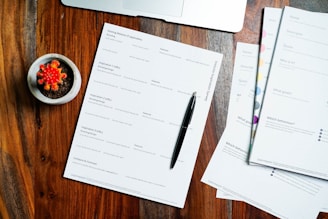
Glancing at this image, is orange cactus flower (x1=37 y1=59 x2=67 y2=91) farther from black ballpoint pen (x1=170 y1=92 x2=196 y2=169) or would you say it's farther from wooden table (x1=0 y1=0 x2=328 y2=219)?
black ballpoint pen (x1=170 y1=92 x2=196 y2=169)

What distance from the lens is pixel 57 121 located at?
727mm

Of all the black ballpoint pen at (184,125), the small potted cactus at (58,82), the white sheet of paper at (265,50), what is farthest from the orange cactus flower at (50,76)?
the white sheet of paper at (265,50)

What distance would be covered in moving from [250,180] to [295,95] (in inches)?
7.4

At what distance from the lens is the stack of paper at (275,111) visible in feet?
→ 2.48

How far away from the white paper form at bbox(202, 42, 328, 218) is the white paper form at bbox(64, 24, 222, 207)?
58mm

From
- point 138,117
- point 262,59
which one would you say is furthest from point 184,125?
point 262,59

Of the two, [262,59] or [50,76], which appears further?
[262,59]

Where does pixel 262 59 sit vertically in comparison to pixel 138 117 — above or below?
above

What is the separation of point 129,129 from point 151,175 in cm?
10

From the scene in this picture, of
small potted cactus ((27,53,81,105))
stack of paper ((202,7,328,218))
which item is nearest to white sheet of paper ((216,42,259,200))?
stack of paper ((202,7,328,218))

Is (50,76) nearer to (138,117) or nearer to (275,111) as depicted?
(138,117)

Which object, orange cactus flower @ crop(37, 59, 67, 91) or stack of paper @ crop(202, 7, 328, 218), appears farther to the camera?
stack of paper @ crop(202, 7, 328, 218)

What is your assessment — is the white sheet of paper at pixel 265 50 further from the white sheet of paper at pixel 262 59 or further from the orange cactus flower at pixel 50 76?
the orange cactus flower at pixel 50 76

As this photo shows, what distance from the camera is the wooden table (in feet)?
2.35
